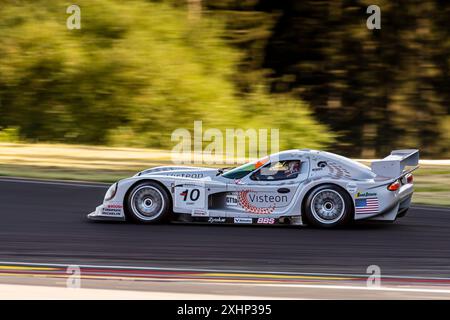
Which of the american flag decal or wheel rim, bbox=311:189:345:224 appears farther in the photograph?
wheel rim, bbox=311:189:345:224

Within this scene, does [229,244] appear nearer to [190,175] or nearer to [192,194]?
[192,194]

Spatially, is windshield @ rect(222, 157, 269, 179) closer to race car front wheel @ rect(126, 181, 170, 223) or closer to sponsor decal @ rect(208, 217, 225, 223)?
sponsor decal @ rect(208, 217, 225, 223)

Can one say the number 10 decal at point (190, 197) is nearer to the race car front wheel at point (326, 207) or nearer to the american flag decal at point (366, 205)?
the race car front wheel at point (326, 207)

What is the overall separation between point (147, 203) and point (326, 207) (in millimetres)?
2272

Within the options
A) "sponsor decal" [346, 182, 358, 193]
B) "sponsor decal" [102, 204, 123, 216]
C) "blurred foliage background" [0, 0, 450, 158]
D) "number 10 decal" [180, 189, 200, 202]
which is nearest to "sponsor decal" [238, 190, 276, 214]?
"number 10 decal" [180, 189, 200, 202]

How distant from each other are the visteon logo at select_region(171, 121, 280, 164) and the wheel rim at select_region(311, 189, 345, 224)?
11495mm

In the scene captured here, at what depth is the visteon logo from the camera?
937 inches

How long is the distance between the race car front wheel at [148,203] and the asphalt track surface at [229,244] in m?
0.16

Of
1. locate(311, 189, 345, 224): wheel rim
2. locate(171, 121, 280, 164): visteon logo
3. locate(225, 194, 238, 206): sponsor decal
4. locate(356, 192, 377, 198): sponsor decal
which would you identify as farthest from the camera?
locate(171, 121, 280, 164): visteon logo

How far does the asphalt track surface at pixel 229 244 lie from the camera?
904 centimetres

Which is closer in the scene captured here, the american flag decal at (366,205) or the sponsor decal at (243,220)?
the american flag decal at (366,205)

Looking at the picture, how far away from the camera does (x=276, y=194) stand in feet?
36.4

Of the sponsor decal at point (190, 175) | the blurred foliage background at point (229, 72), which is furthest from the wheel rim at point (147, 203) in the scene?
the blurred foliage background at point (229, 72)
